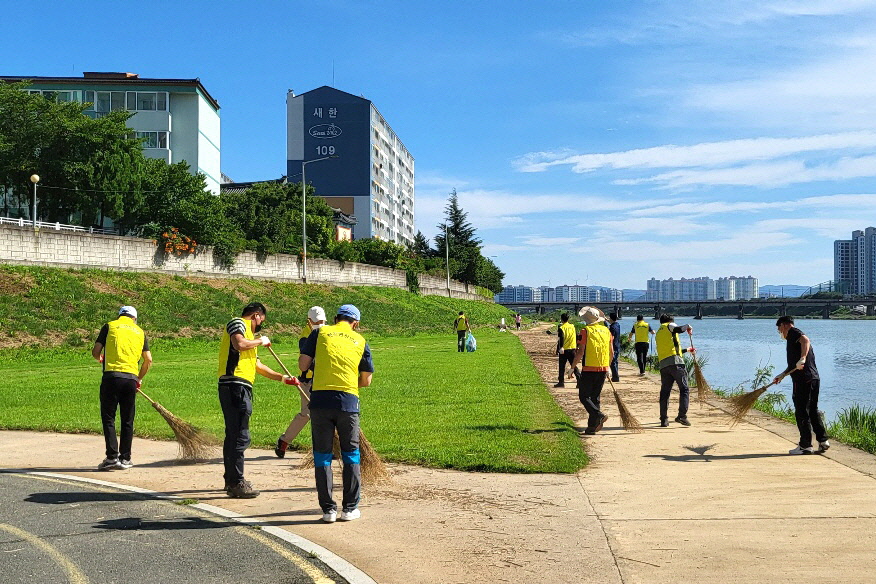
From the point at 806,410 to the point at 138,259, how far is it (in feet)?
131

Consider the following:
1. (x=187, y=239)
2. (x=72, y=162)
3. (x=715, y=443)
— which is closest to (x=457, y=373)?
(x=715, y=443)

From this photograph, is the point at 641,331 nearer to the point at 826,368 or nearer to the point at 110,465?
the point at 110,465

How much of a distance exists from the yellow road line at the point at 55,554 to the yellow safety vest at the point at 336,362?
7.93ft

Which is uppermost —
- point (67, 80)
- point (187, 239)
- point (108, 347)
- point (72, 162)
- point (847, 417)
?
point (67, 80)

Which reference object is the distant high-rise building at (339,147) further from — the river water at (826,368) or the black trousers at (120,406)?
the black trousers at (120,406)

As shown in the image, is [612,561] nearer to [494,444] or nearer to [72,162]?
[494,444]

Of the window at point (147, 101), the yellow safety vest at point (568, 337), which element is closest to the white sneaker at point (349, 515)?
the yellow safety vest at point (568, 337)

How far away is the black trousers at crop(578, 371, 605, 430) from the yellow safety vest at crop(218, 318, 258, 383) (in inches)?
231

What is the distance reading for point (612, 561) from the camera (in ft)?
20.9

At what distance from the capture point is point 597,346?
12.9 m

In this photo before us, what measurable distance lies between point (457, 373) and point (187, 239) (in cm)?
2958

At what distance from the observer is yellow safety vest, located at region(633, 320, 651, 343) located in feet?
79.2

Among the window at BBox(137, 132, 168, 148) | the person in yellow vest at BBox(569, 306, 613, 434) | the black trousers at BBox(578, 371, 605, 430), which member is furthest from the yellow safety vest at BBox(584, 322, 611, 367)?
the window at BBox(137, 132, 168, 148)

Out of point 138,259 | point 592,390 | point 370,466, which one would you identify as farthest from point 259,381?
point 138,259
